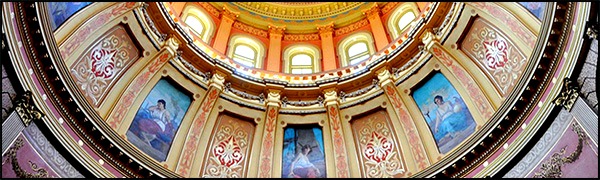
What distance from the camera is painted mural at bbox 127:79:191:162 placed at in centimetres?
1873

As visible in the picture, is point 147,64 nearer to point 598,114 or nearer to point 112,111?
point 112,111

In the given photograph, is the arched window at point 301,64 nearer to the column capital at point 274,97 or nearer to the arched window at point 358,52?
the arched window at point 358,52

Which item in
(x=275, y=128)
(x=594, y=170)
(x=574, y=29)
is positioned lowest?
(x=594, y=170)

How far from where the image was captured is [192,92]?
2091 cm

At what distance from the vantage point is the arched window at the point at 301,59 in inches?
947

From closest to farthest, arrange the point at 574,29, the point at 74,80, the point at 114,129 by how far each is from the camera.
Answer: the point at 574,29 → the point at 74,80 → the point at 114,129

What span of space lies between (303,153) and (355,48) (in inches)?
218

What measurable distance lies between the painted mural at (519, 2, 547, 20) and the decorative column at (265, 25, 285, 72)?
1002cm

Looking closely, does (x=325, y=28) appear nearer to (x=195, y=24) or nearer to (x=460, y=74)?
(x=195, y=24)

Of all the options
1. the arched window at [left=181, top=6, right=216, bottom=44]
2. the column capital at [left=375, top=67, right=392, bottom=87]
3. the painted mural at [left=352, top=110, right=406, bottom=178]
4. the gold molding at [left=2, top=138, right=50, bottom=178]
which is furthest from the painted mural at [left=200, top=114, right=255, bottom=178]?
the gold molding at [left=2, top=138, right=50, bottom=178]

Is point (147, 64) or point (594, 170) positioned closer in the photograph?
point (594, 170)

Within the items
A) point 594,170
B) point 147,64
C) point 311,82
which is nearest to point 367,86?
point 311,82

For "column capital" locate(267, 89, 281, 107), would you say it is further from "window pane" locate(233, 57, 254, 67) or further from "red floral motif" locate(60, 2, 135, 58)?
"red floral motif" locate(60, 2, 135, 58)

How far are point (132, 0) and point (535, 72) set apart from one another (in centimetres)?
1221
